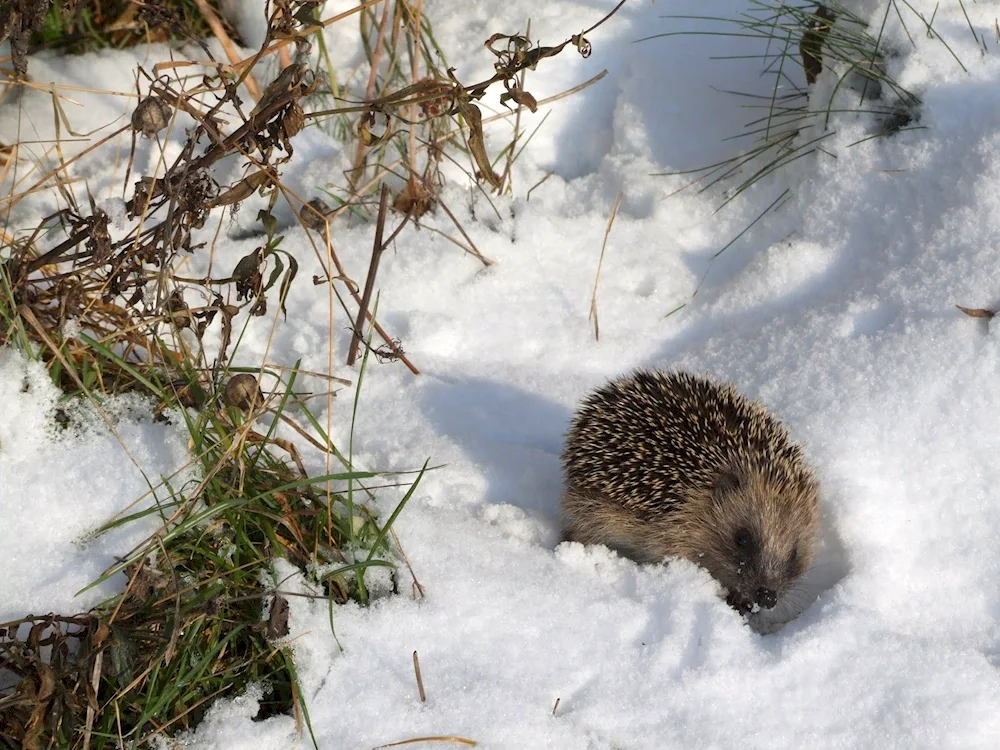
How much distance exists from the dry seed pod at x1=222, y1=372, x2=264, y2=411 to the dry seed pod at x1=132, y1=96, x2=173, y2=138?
2.77ft

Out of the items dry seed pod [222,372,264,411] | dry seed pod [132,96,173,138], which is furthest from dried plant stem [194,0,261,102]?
dry seed pod [222,372,264,411]

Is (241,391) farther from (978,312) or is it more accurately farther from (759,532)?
(978,312)

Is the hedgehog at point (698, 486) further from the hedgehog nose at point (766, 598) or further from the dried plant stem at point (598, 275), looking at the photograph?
the dried plant stem at point (598, 275)

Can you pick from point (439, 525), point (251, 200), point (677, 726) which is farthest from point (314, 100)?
point (677, 726)

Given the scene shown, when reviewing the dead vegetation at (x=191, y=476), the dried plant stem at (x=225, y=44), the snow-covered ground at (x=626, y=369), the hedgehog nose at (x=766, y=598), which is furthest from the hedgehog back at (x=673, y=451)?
the dried plant stem at (x=225, y=44)

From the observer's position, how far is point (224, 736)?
2693 millimetres

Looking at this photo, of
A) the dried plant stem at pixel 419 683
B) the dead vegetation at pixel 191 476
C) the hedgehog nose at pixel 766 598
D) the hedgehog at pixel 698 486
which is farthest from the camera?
the hedgehog at pixel 698 486

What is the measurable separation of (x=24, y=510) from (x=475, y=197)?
2.40 meters

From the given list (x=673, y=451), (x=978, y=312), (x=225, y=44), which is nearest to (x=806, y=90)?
(x=978, y=312)

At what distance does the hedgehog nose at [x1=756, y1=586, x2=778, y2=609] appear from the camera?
10.3 feet

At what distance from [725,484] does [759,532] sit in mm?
193

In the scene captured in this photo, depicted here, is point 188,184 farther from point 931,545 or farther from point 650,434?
point 931,545

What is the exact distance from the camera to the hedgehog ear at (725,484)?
3.28 m

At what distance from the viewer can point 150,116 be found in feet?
9.92
